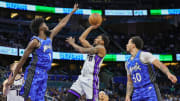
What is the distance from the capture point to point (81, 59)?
971 inches

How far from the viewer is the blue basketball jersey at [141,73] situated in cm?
517

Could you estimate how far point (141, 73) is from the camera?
5.19m

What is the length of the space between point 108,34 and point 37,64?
84.8ft

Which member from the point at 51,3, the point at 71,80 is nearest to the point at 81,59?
the point at 71,80

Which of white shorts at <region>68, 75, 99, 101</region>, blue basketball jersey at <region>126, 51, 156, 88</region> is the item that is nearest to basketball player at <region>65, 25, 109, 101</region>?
white shorts at <region>68, 75, 99, 101</region>

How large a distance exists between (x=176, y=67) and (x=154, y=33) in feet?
19.8

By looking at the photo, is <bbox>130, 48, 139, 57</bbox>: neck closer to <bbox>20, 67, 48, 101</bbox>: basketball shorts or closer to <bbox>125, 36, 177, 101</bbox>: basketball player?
<bbox>125, 36, 177, 101</bbox>: basketball player

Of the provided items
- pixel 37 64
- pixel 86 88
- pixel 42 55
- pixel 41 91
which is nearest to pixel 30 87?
pixel 41 91

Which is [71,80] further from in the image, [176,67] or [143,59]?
[143,59]

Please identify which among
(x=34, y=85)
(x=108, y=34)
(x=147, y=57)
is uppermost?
(x=108, y=34)

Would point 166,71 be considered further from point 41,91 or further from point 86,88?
point 41,91

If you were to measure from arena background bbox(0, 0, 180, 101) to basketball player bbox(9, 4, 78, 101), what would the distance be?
47.4 ft

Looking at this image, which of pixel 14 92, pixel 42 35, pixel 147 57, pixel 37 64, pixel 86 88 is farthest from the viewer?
pixel 14 92

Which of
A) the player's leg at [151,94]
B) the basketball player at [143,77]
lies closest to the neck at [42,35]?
the basketball player at [143,77]
